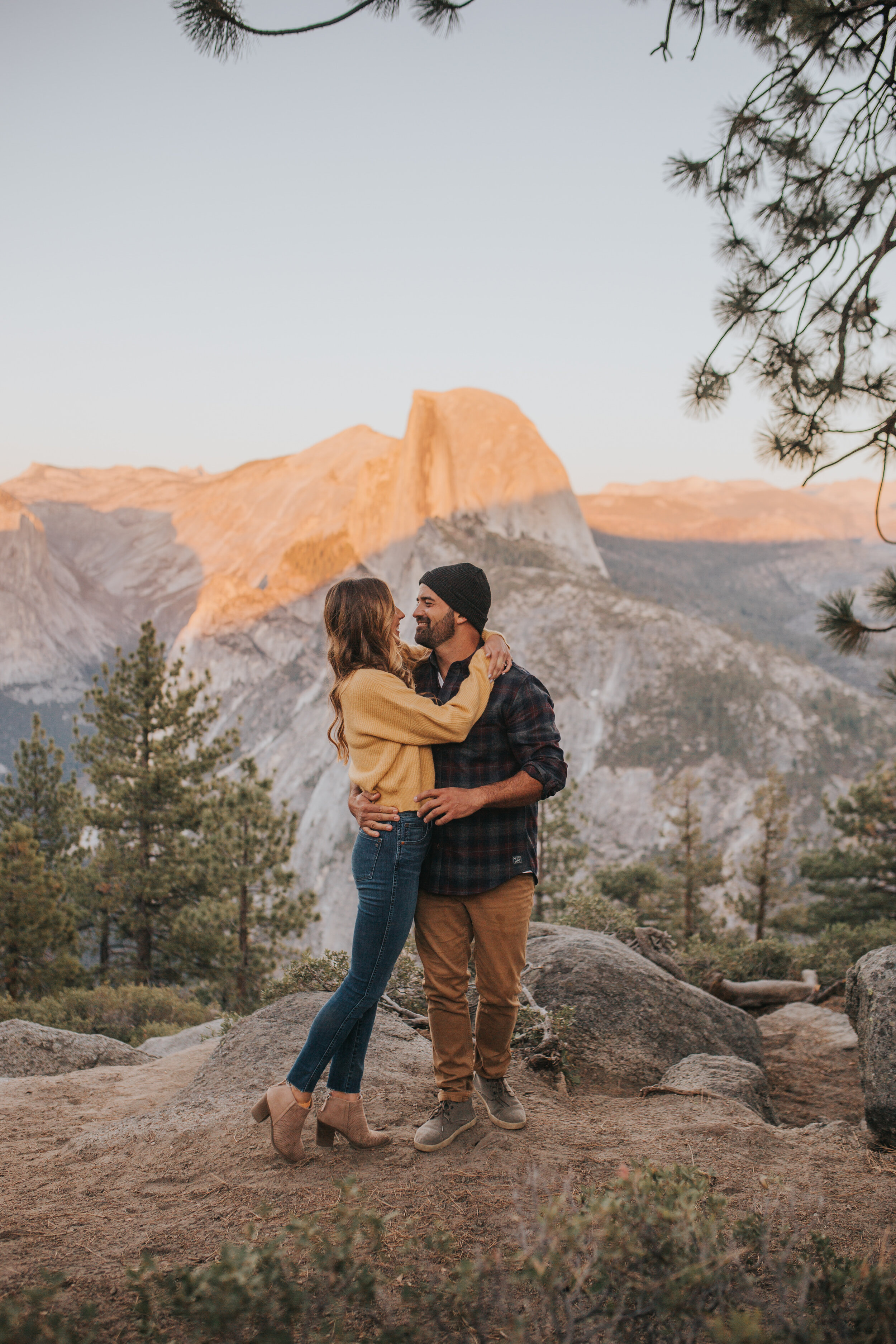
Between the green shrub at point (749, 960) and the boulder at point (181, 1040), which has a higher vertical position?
the green shrub at point (749, 960)

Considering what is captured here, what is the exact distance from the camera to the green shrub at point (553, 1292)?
1.66 metres

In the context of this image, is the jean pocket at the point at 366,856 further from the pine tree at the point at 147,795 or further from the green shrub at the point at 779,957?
the pine tree at the point at 147,795

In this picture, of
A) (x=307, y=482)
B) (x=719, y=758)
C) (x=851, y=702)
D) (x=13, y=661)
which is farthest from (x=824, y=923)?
(x=307, y=482)

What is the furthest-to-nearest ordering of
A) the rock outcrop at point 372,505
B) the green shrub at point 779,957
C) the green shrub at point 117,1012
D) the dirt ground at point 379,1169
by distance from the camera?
the rock outcrop at point 372,505 < the green shrub at point 117,1012 < the green shrub at point 779,957 < the dirt ground at point 379,1169

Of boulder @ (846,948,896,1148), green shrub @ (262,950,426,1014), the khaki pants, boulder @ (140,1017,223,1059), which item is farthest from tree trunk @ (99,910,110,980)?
boulder @ (846,948,896,1148)

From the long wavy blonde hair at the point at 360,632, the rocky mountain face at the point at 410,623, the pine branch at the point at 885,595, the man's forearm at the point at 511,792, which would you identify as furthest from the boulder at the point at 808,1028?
the rocky mountain face at the point at 410,623

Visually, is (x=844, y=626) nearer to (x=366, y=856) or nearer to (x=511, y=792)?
(x=511, y=792)

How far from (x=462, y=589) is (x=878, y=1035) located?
3.05m

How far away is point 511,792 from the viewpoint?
3109 millimetres

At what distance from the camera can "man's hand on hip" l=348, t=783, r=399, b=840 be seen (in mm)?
2996

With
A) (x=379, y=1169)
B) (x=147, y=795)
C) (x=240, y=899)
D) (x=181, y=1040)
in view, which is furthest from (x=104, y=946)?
(x=379, y=1169)

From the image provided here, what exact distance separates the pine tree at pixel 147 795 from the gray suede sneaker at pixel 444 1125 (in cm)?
1351

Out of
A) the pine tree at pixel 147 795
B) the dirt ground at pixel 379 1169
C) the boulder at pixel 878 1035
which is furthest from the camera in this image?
the pine tree at pixel 147 795

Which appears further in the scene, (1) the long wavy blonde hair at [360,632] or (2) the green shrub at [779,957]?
(2) the green shrub at [779,957]
